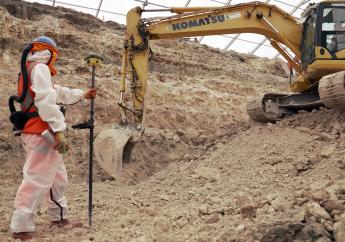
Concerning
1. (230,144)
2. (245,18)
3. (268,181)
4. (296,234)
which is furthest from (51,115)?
(245,18)

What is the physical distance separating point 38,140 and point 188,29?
399cm

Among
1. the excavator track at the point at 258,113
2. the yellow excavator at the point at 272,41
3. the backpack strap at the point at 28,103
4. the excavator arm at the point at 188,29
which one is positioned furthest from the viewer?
the excavator track at the point at 258,113

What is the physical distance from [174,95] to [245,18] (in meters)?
3.62

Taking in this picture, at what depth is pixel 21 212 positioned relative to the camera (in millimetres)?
3324

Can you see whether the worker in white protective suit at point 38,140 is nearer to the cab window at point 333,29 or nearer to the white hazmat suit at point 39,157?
the white hazmat suit at point 39,157

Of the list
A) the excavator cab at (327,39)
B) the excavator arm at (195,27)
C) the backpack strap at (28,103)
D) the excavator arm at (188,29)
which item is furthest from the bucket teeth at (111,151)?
the excavator cab at (327,39)

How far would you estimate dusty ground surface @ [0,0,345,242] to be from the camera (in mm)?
3293

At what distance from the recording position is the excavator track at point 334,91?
17.9 feet

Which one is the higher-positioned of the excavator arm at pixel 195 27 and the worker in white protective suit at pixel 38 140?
the excavator arm at pixel 195 27

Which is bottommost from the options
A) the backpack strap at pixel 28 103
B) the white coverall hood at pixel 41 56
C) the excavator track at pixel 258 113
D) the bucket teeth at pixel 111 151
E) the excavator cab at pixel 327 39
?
the bucket teeth at pixel 111 151

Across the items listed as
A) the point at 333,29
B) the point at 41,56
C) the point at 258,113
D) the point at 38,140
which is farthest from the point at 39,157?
the point at 333,29

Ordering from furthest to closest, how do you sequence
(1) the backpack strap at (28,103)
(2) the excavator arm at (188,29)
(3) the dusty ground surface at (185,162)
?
(2) the excavator arm at (188,29)
(1) the backpack strap at (28,103)
(3) the dusty ground surface at (185,162)

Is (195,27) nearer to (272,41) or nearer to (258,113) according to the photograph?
(272,41)

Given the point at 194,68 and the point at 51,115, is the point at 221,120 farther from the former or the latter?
the point at 51,115
